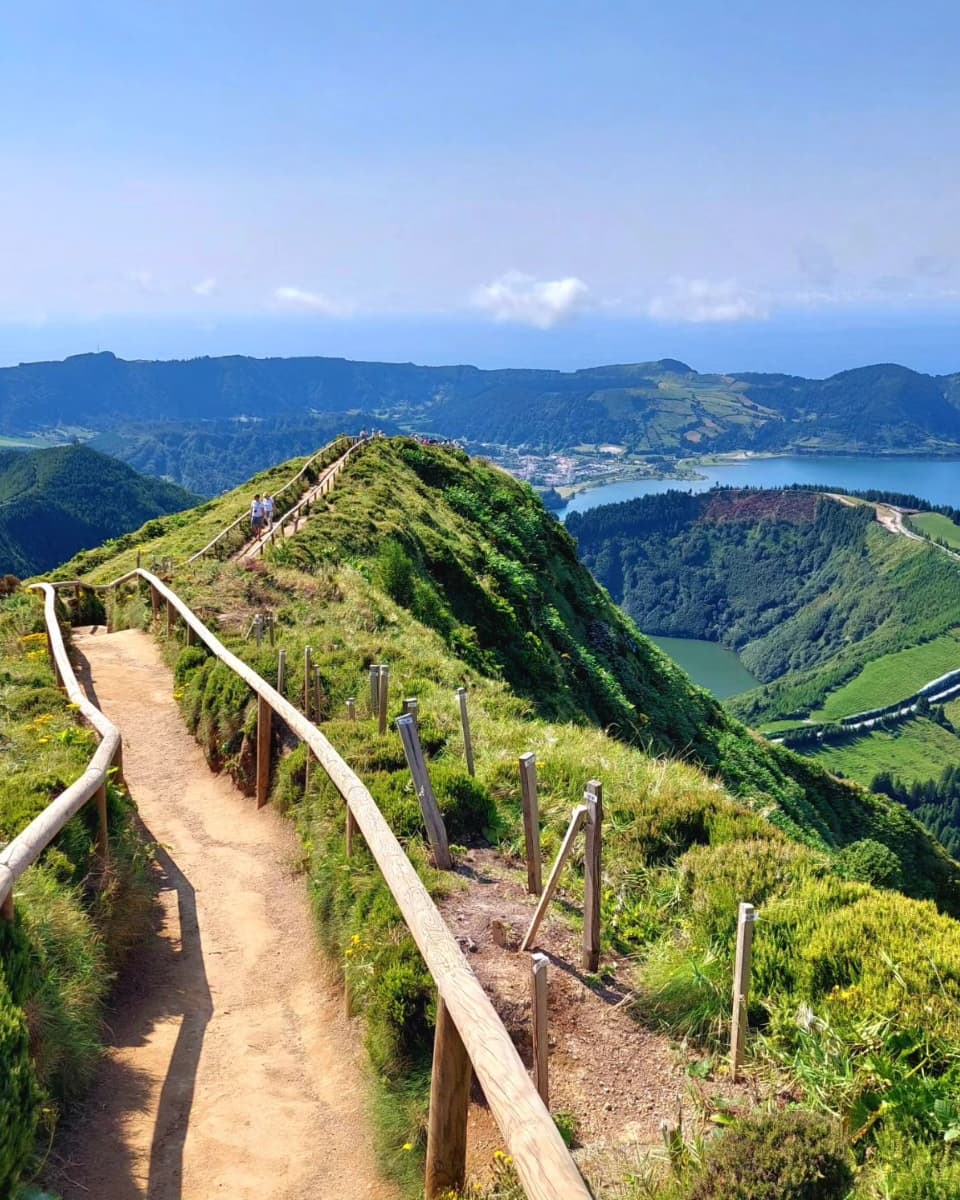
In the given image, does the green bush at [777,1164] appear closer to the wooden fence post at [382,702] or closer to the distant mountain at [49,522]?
the wooden fence post at [382,702]

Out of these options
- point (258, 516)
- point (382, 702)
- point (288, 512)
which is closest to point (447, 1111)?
point (382, 702)

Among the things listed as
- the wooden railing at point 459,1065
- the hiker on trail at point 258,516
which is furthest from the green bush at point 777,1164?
the hiker on trail at point 258,516

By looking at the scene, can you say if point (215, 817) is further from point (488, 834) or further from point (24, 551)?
point (24, 551)

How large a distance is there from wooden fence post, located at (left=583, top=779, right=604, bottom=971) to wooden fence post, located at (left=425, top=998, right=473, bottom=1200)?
7.32 ft

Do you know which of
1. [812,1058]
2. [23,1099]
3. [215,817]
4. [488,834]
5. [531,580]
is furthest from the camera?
[531,580]

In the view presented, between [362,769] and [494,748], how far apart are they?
2545mm

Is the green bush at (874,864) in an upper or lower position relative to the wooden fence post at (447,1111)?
lower

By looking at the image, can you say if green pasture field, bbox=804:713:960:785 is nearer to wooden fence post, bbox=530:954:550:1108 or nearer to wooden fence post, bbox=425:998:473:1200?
wooden fence post, bbox=530:954:550:1108

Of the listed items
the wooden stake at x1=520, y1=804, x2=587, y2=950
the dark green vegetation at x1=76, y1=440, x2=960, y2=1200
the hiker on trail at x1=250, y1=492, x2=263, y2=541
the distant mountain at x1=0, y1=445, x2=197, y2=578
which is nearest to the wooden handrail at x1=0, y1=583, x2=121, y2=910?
the dark green vegetation at x1=76, y1=440, x2=960, y2=1200

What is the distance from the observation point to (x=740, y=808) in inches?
423

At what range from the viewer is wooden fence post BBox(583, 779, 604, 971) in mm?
7406

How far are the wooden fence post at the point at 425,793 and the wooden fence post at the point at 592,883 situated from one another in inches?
77.2

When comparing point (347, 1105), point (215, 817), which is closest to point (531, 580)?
point (215, 817)

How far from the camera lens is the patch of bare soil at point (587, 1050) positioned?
6.03m
